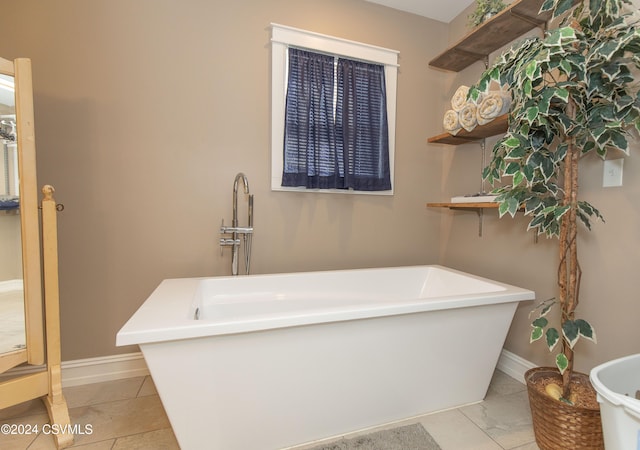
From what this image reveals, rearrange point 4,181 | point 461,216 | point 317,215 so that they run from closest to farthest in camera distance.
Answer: point 4,181, point 317,215, point 461,216

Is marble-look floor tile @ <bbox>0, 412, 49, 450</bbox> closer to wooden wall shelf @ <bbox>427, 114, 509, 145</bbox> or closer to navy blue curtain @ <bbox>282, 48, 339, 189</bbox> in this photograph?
navy blue curtain @ <bbox>282, 48, 339, 189</bbox>

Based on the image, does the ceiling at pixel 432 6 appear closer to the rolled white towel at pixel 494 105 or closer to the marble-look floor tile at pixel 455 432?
the rolled white towel at pixel 494 105

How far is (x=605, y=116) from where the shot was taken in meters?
1.22

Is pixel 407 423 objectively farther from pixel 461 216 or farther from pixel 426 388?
pixel 461 216

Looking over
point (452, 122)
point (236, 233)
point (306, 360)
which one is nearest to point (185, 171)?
point (236, 233)

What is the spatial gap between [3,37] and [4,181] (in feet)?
3.06

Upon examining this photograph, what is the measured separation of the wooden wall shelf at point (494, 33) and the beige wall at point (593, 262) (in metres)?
0.14

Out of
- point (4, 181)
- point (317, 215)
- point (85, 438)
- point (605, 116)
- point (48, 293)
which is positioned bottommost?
point (85, 438)

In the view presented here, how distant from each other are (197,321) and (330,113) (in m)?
1.68

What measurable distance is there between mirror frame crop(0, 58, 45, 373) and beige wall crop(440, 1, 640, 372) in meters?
2.65

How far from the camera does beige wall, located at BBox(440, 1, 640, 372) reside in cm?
143

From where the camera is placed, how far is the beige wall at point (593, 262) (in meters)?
1.43

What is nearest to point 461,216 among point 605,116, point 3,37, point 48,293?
point 605,116

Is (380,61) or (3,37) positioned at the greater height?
(380,61)
